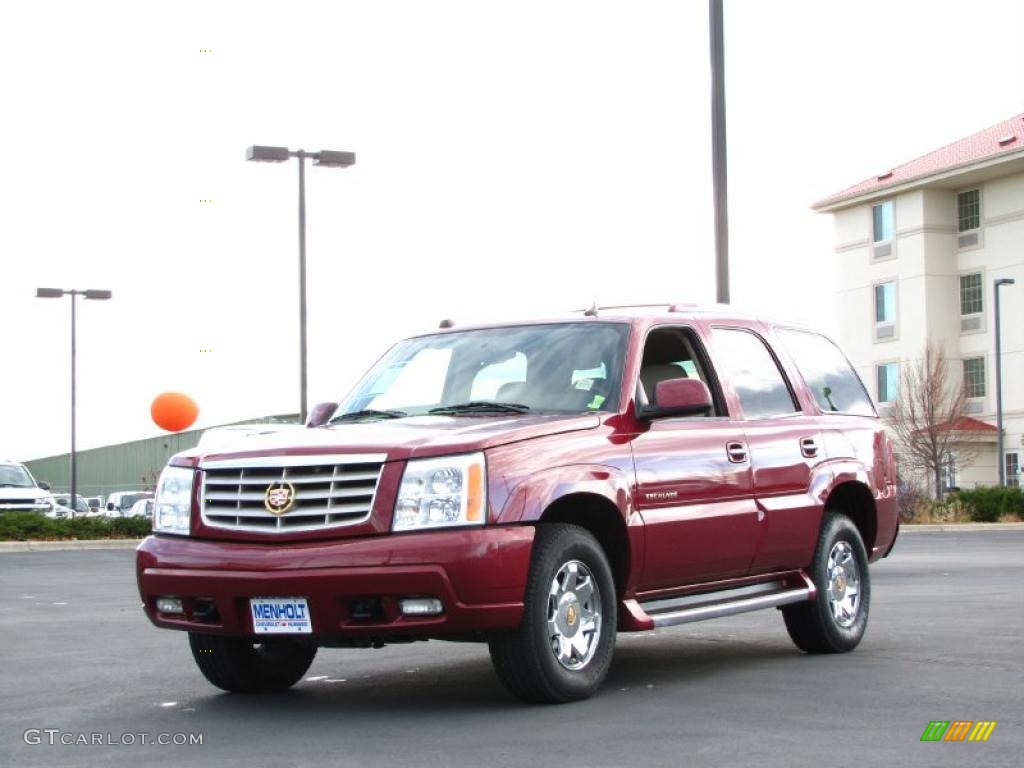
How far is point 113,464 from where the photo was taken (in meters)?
91.1

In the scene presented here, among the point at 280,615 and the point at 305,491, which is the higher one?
the point at 305,491

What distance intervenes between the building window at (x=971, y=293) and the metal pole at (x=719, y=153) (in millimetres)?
52890

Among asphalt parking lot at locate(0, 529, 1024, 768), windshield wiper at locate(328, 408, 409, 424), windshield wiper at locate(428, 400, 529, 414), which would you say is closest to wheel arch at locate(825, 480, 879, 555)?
asphalt parking lot at locate(0, 529, 1024, 768)

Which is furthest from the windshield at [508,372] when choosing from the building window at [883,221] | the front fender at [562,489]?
the building window at [883,221]

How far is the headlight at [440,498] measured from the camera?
8117 millimetres

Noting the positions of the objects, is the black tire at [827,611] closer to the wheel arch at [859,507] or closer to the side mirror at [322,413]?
the wheel arch at [859,507]

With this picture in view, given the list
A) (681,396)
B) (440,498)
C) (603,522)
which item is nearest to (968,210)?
(681,396)

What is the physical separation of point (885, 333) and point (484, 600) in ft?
213

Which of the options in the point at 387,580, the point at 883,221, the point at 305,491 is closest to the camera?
the point at 387,580

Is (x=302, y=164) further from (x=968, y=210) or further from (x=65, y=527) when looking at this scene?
(x=968, y=210)

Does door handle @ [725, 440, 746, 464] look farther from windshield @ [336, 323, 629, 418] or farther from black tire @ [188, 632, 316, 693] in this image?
black tire @ [188, 632, 316, 693]

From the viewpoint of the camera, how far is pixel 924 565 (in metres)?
23.0

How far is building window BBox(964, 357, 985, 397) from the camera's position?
6856 cm

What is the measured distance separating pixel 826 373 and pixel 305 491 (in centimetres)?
478
